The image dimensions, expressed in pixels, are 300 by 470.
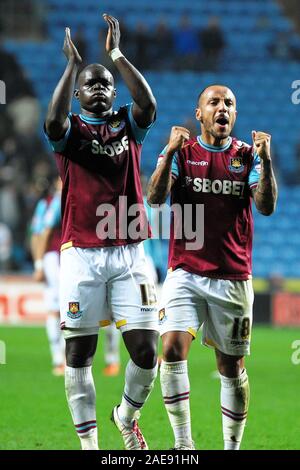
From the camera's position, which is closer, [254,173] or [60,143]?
[60,143]

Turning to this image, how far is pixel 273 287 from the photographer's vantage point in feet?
64.5

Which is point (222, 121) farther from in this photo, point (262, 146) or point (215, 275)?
point (215, 275)

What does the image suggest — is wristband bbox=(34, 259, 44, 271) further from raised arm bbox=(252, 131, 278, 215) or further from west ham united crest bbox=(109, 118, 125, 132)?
raised arm bbox=(252, 131, 278, 215)

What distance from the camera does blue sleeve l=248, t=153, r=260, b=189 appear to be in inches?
251

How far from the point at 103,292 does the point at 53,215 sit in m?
5.36

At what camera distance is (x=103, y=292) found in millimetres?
6297

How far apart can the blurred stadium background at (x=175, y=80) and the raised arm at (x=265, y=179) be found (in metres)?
13.2

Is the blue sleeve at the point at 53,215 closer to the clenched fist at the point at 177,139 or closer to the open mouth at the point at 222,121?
the open mouth at the point at 222,121

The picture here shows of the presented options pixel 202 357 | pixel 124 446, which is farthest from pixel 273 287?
pixel 124 446

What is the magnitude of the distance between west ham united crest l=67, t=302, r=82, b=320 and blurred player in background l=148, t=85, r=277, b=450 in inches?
22.9

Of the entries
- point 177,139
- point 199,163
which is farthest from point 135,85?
point 199,163

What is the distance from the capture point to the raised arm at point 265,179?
19.7 feet

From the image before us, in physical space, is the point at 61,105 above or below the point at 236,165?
above

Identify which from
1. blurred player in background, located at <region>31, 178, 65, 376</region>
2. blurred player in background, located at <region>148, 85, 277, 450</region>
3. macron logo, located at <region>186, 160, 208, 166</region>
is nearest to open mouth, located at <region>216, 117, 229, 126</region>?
blurred player in background, located at <region>148, 85, 277, 450</region>
